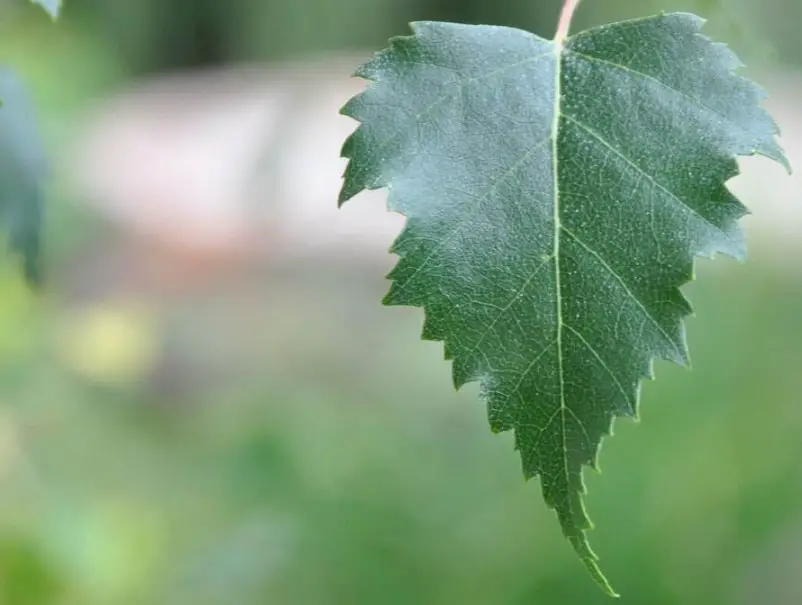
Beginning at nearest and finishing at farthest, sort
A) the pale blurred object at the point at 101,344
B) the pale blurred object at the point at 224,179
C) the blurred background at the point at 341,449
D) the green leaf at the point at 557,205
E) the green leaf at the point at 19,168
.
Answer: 1. the green leaf at the point at 557,205
2. the green leaf at the point at 19,168
3. the blurred background at the point at 341,449
4. the pale blurred object at the point at 101,344
5. the pale blurred object at the point at 224,179

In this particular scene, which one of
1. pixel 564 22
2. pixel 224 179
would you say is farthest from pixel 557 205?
pixel 224 179

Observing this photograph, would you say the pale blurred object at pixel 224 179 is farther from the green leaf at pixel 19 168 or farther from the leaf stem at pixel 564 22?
the leaf stem at pixel 564 22

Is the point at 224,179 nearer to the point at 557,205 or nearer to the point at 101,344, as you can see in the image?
the point at 101,344

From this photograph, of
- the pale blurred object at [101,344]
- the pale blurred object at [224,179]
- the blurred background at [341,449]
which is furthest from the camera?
the pale blurred object at [224,179]


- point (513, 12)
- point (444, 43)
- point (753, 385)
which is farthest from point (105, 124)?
point (444, 43)

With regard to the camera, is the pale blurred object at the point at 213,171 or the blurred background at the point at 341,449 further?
the pale blurred object at the point at 213,171

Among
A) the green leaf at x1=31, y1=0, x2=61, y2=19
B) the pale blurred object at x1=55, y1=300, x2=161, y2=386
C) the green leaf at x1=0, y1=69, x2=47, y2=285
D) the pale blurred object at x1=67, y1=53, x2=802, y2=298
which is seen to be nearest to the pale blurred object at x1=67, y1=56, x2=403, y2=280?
the pale blurred object at x1=67, y1=53, x2=802, y2=298

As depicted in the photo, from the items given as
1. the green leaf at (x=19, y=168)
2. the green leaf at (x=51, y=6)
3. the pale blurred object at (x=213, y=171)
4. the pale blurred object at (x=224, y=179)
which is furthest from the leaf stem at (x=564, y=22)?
the pale blurred object at (x=213, y=171)

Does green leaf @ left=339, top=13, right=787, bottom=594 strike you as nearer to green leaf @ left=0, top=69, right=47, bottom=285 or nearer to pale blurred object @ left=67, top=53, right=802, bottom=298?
green leaf @ left=0, top=69, right=47, bottom=285

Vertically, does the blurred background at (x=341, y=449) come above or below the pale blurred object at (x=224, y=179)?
below
